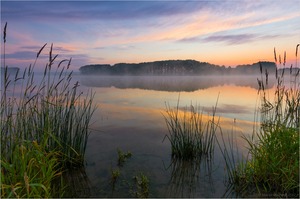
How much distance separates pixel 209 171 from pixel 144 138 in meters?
3.43

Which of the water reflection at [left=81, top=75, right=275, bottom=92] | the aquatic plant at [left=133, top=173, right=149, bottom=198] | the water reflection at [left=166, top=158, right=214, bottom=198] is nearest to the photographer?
the aquatic plant at [left=133, top=173, right=149, bottom=198]

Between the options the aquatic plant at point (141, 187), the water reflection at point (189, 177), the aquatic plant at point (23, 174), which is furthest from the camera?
the water reflection at point (189, 177)

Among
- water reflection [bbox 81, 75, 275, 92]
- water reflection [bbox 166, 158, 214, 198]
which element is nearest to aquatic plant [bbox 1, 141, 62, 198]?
water reflection [bbox 166, 158, 214, 198]

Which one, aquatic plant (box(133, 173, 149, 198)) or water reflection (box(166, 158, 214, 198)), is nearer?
aquatic plant (box(133, 173, 149, 198))

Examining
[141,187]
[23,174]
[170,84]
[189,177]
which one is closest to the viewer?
[23,174]

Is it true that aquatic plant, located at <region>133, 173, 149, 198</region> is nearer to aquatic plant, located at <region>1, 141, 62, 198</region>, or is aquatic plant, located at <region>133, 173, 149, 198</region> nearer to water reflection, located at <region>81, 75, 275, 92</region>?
aquatic plant, located at <region>1, 141, 62, 198</region>

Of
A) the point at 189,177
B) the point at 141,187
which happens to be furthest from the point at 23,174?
the point at 189,177

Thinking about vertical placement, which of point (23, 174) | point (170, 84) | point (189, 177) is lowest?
point (189, 177)

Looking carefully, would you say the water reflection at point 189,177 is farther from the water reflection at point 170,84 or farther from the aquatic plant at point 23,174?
the water reflection at point 170,84

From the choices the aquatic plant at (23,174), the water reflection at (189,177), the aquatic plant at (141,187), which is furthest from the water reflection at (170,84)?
the aquatic plant at (23,174)

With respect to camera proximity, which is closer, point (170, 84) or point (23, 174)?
point (23, 174)

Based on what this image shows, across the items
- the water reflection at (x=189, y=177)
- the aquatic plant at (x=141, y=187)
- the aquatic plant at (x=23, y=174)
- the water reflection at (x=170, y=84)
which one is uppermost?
the water reflection at (x=170, y=84)

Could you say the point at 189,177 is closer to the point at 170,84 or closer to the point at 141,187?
the point at 141,187

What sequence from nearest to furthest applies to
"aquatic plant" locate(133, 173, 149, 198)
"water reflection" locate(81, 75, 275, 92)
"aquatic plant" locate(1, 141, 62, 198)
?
"aquatic plant" locate(1, 141, 62, 198) → "aquatic plant" locate(133, 173, 149, 198) → "water reflection" locate(81, 75, 275, 92)
